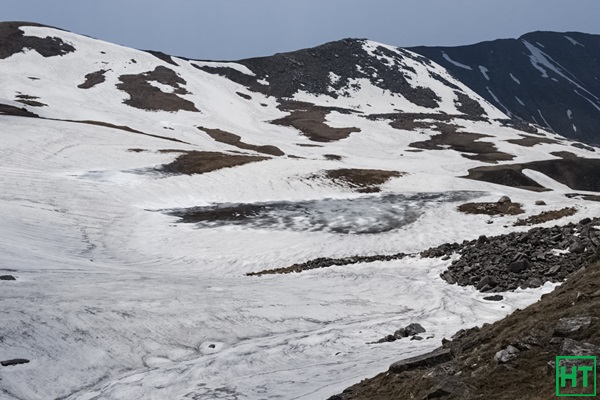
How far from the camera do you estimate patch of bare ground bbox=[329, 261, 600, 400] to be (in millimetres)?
7121

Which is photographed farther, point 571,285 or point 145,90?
point 145,90

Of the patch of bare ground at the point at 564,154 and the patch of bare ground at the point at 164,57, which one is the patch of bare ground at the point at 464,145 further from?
the patch of bare ground at the point at 164,57

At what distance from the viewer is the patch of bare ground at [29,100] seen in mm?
86375

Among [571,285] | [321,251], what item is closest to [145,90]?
[321,251]

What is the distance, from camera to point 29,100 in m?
89.9

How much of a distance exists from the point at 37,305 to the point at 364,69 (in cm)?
15659

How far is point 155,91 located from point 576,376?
366 feet

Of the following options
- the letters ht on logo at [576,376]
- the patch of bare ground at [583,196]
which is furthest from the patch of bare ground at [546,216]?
the letters ht on logo at [576,376]

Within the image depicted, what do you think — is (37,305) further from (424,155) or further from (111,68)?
(111,68)

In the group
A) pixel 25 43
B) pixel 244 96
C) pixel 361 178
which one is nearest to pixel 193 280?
pixel 361 178

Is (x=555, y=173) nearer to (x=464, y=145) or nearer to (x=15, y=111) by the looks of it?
(x=464, y=145)

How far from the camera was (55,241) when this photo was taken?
2767 cm

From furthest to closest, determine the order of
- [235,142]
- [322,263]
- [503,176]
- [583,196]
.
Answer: [235,142] < [503,176] < [583,196] < [322,263]

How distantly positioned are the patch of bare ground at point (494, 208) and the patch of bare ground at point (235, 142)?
Answer: 44.9 m
